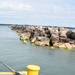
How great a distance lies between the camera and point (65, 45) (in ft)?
179

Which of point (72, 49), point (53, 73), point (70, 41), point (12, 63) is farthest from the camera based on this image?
point (70, 41)

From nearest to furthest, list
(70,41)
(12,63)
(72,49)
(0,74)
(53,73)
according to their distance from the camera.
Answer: (0,74) → (53,73) → (12,63) → (72,49) → (70,41)

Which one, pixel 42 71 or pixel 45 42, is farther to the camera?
pixel 45 42

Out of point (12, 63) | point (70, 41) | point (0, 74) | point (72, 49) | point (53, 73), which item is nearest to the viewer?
point (0, 74)

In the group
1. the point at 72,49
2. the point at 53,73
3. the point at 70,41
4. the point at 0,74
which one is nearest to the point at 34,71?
the point at 0,74

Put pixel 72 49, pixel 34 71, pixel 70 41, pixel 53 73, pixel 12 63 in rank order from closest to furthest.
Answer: pixel 34 71, pixel 53 73, pixel 12 63, pixel 72 49, pixel 70 41

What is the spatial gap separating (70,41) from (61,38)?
100 inches

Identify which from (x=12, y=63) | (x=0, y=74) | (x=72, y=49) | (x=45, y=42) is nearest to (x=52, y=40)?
(x=45, y=42)

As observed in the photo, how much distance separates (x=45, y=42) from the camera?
5697cm

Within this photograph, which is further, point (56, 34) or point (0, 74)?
point (56, 34)

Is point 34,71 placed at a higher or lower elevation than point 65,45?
higher

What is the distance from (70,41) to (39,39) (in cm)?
824

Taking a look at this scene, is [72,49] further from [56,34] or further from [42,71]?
[42,71]

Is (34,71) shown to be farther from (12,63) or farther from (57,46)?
(57,46)
